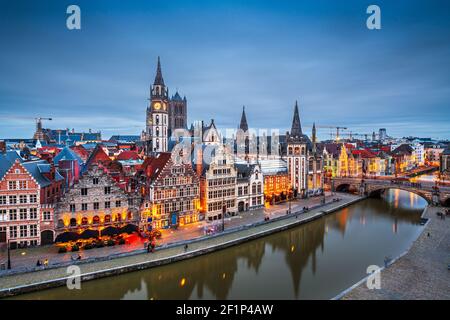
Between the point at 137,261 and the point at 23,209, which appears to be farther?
the point at 23,209

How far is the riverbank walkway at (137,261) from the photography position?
86.7 ft

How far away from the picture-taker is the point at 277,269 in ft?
114

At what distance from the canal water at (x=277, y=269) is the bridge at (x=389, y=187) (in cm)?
1357

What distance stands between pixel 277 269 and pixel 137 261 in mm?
15748

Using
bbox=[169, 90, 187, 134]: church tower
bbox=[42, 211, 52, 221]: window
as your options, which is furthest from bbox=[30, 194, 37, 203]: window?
bbox=[169, 90, 187, 134]: church tower

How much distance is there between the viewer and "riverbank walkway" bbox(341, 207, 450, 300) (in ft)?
80.0

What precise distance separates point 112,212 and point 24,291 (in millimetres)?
15263

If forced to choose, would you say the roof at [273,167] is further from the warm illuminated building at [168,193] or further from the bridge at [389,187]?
the warm illuminated building at [168,193]

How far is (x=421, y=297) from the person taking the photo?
2406cm

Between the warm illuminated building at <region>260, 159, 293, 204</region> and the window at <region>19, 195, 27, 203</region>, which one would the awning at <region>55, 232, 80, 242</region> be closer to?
the window at <region>19, 195, 27, 203</region>

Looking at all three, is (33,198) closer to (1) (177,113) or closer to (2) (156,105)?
(2) (156,105)

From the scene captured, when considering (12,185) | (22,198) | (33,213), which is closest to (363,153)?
(33,213)
